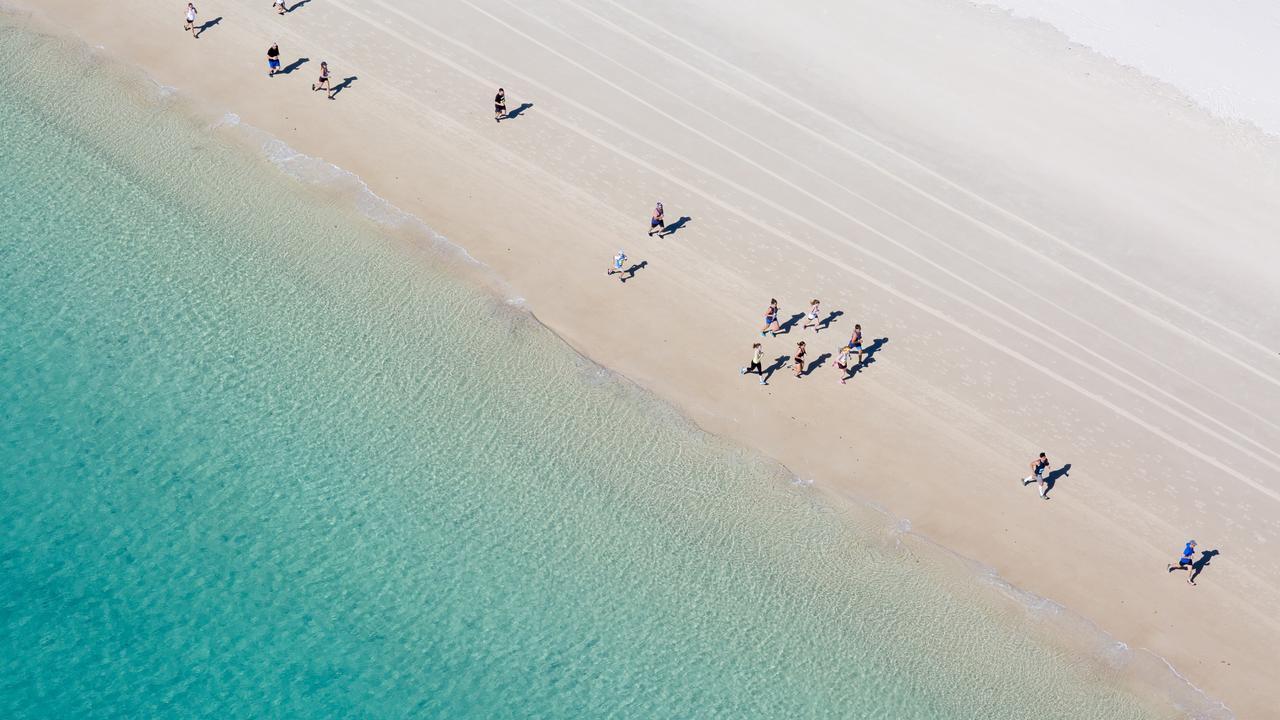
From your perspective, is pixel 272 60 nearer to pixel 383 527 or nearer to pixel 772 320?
pixel 383 527

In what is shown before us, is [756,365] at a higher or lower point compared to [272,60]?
lower

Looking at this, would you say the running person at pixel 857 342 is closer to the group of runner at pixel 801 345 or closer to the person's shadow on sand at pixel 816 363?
the group of runner at pixel 801 345

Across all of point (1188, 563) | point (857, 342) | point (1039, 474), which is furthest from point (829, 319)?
point (1188, 563)

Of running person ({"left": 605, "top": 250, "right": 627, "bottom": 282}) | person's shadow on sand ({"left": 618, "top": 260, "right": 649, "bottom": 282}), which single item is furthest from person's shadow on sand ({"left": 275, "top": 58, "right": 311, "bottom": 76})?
person's shadow on sand ({"left": 618, "top": 260, "right": 649, "bottom": 282})

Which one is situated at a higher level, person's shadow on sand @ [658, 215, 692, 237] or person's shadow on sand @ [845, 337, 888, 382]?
person's shadow on sand @ [658, 215, 692, 237]

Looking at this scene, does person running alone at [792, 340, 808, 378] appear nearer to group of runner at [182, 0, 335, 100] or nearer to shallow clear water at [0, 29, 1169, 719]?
shallow clear water at [0, 29, 1169, 719]

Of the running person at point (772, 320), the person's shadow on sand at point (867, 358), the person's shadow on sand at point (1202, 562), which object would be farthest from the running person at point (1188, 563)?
the running person at point (772, 320)
